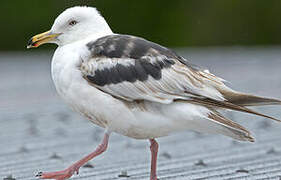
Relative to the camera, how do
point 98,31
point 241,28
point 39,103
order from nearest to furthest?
point 98,31
point 39,103
point 241,28

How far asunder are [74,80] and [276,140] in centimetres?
298

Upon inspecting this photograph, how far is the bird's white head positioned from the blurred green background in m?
15.4

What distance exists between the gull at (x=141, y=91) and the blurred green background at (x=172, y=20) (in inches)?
621

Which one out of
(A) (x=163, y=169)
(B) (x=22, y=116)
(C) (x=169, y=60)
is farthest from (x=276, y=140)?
(B) (x=22, y=116)

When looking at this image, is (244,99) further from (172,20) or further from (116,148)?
(172,20)

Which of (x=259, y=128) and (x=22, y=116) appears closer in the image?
(x=259, y=128)

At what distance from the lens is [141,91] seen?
5066 mm

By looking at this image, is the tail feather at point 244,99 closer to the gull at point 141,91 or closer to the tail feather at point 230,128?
the gull at point 141,91

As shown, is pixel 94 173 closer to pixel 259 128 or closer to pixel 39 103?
pixel 259 128

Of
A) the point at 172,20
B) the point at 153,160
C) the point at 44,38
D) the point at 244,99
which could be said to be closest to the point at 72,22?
the point at 44,38

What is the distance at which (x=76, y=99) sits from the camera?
5125 mm

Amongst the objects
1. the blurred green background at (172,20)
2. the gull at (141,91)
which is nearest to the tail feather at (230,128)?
the gull at (141,91)

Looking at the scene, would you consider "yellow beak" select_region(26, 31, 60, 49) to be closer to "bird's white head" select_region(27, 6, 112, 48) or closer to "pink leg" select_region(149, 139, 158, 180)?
"bird's white head" select_region(27, 6, 112, 48)

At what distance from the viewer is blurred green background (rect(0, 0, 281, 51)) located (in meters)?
21.2
